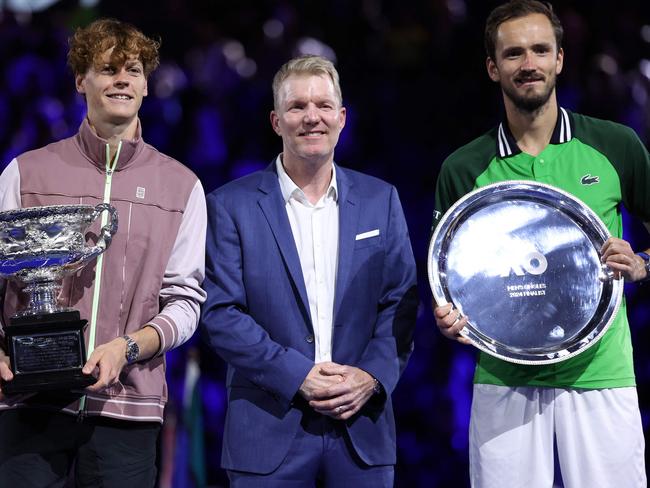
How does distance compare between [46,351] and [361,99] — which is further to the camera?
[361,99]

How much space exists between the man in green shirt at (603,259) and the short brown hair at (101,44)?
0.94m

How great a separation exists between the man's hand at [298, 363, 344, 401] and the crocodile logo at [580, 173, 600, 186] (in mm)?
843

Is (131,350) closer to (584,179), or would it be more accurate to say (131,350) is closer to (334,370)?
(334,370)

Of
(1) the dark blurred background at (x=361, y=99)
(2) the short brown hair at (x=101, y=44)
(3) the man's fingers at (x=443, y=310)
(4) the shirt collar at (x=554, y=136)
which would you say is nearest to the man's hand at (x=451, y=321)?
(3) the man's fingers at (x=443, y=310)

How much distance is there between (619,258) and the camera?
2391 mm

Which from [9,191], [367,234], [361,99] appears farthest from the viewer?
[361,99]

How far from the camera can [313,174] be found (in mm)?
2633

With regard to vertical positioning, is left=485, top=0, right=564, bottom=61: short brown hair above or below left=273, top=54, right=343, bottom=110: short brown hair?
above

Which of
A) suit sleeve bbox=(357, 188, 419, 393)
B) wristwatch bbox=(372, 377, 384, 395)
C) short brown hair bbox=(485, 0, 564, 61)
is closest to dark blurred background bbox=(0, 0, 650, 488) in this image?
short brown hair bbox=(485, 0, 564, 61)

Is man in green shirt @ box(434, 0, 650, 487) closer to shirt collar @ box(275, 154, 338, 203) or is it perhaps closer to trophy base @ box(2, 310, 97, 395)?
shirt collar @ box(275, 154, 338, 203)

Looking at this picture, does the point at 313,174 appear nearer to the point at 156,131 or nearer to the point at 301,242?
the point at 301,242

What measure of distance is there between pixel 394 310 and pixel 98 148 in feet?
2.93

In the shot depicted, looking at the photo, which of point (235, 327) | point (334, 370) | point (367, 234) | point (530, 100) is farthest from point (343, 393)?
point (530, 100)

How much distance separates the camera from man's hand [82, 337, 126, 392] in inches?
85.7
